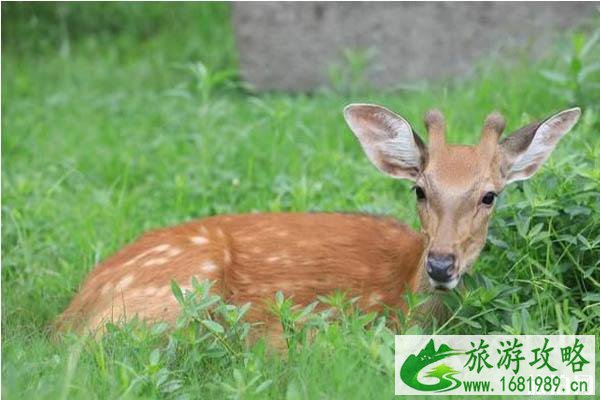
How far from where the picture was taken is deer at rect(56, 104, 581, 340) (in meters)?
4.76

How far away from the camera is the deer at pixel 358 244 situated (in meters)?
4.76

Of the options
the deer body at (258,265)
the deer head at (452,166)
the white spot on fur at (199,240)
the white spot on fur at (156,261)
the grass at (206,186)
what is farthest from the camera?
the white spot on fur at (199,240)

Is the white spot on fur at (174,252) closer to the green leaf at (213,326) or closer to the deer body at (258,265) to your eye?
the deer body at (258,265)

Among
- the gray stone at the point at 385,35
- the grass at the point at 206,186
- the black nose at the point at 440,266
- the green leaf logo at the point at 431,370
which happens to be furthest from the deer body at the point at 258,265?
the gray stone at the point at 385,35

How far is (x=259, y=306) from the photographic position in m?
5.29

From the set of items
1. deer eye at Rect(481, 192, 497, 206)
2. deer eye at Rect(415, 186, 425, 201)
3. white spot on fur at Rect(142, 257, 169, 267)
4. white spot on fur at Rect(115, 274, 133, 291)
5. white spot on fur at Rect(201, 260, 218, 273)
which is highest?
deer eye at Rect(415, 186, 425, 201)

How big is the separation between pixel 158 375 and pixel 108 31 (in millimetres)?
7081

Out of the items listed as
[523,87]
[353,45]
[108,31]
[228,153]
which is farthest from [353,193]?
[108,31]

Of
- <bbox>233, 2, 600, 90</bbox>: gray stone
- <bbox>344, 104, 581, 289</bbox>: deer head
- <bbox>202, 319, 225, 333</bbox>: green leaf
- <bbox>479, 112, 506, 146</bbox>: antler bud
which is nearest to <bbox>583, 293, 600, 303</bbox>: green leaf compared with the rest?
<bbox>344, 104, 581, 289</bbox>: deer head

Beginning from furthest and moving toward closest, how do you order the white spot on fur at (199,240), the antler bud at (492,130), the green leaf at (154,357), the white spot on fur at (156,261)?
the white spot on fur at (199,240)
the white spot on fur at (156,261)
the antler bud at (492,130)
the green leaf at (154,357)

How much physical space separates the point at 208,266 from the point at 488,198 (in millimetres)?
1313

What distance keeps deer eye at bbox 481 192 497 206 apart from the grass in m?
0.31

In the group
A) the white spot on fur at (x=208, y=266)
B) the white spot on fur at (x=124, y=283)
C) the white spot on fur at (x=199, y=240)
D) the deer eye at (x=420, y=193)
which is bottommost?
the white spot on fur at (x=124, y=283)

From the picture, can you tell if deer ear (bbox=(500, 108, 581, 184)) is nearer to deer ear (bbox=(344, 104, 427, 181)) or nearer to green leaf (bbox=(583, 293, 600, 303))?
deer ear (bbox=(344, 104, 427, 181))
